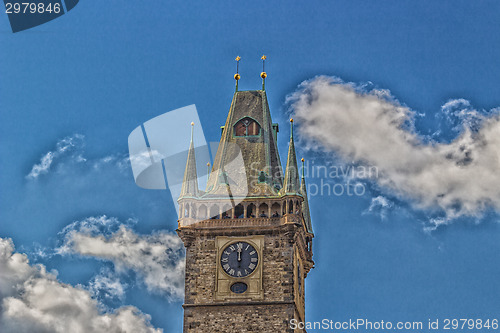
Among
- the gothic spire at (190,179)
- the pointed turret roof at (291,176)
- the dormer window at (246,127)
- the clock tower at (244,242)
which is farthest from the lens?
the dormer window at (246,127)

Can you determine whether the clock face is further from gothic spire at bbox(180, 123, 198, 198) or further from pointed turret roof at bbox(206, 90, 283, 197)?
gothic spire at bbox(180, 123, 198, 198)

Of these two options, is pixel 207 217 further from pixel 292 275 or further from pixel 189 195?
pixel 292 275

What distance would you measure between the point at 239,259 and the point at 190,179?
7.50 metres

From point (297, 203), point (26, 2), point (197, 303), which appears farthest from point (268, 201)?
point (26, 2)

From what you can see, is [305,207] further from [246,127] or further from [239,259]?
[239,259]

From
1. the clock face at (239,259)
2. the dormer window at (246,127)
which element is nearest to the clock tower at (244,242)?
the clock face at (239,259)

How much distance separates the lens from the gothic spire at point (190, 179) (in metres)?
89.0

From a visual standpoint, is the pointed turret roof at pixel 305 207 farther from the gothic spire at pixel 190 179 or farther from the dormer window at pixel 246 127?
the gothic spire at pixel 190 179

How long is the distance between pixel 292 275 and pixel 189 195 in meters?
10.0

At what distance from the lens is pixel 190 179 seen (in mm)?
89375

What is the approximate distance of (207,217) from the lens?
8825 cm

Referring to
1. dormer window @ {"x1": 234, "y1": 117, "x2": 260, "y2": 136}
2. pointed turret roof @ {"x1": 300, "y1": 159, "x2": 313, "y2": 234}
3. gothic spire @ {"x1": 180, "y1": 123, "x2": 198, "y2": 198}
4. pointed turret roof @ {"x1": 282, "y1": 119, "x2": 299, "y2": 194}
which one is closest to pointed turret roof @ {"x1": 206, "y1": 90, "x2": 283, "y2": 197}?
dormer window @ {"x1": 234, "y1": 117, "x2": 260, "y2": 136}

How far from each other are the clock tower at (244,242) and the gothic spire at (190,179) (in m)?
0.08

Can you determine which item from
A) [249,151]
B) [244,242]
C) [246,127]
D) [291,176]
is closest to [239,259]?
[244,242]
